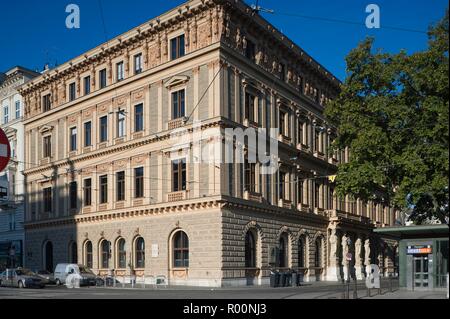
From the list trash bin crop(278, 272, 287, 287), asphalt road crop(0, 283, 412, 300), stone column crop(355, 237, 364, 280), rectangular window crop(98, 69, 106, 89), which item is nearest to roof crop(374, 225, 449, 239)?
asphalt road crop(0, 283, 412, 300)

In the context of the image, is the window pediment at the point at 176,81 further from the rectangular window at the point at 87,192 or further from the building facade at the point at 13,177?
the building facade at the point at 13,177

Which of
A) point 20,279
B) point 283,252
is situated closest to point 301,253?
point 283,252

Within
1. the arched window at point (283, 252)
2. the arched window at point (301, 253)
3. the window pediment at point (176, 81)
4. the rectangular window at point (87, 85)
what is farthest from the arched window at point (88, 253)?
the arched window at point (301, 253)

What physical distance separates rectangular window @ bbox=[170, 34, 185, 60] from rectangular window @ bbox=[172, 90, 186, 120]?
2.68m

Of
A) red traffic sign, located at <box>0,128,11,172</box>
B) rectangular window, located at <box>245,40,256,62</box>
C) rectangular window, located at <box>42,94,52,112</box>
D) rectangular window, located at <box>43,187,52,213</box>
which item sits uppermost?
rectangular window, located at <box>245,40,256,62</box>

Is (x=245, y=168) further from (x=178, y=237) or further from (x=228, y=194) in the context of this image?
(x=178, y=237)

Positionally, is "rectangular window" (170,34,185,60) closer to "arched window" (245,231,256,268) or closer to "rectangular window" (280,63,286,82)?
"rectangular window" (280,63,286,82)

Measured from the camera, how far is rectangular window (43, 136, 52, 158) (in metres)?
52.1

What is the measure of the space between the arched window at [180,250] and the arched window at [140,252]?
3612 mm

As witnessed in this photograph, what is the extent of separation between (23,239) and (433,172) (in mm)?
40162

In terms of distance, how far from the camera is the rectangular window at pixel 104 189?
45.6 meters

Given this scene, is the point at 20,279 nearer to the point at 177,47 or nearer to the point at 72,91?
the point at 72,91

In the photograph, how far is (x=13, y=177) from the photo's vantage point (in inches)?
2266

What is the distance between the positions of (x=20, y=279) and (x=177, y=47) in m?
19.2
